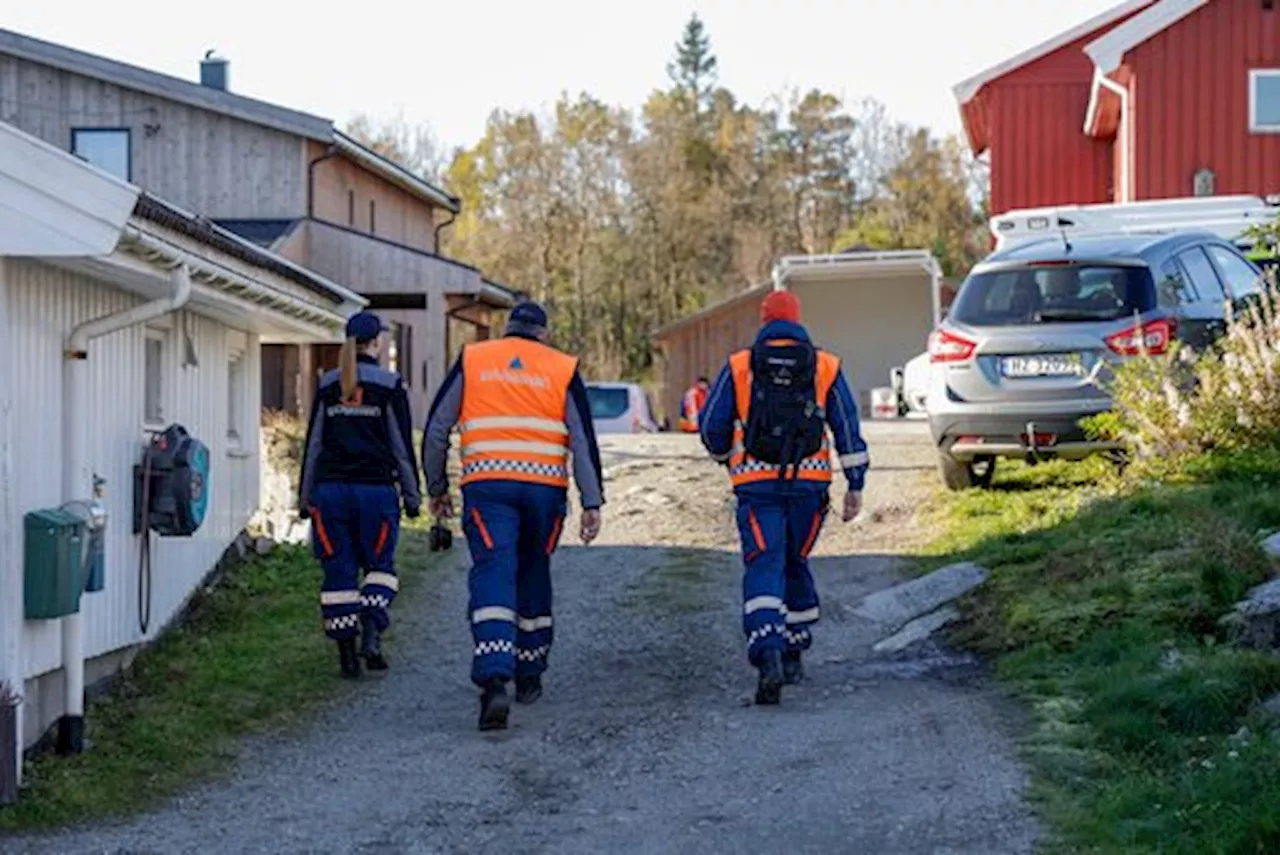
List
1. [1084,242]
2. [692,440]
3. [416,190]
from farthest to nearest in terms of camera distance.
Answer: [416,190]
[692,440]
[1084,242]

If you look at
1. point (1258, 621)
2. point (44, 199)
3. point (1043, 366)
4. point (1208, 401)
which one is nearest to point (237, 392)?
point (1043, 366)

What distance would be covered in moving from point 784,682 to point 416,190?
31756mm

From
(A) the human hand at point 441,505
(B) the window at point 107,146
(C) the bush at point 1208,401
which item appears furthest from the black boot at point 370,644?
(B) the window at point 107,146

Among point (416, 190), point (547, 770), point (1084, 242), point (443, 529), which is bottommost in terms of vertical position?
point (547, 770)

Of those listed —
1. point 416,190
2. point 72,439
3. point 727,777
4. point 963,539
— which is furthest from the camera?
point 416,190

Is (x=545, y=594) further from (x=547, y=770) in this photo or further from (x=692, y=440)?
(x=692, y=440)

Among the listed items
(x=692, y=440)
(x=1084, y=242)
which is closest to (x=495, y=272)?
(x=692, y=440)

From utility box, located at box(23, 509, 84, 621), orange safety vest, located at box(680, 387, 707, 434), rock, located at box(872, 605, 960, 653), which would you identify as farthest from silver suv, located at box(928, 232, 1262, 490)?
orange safety vest, located at box(680, 387, 707, 434)

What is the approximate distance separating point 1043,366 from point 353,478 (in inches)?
231

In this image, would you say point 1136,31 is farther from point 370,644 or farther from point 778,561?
point 778,561

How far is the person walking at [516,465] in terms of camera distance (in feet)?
33.2

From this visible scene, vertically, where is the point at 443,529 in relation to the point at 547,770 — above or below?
above

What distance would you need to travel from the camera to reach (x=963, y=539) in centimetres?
1496

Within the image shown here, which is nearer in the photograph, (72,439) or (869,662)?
(72,439)
